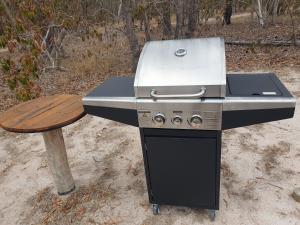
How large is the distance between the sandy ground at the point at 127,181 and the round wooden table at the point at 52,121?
277 millimetres

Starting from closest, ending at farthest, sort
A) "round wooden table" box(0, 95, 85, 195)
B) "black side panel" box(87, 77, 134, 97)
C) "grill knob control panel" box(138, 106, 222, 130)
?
"grill knob control panel" box(138, 106, 222, 130) < "black side panel" box(87, 77, 134, 97) < "round wooden table" box(0, 95, 85, 195)

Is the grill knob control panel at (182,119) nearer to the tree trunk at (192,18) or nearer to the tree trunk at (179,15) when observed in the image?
the tree trunk at (179,15)

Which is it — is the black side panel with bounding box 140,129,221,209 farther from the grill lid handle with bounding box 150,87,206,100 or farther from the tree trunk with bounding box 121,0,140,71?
the tree trunk with bounding box 121,0,140,71

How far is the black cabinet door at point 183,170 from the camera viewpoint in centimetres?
197

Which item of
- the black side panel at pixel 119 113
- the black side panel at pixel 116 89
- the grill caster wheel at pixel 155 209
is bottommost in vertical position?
the grill caster wheel at pixel 155 209

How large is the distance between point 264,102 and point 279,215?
4.02ft

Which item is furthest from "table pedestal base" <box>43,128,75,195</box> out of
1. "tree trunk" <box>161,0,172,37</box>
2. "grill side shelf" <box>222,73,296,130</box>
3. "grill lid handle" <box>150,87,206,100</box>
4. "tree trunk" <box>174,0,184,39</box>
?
"tree trunk" <box>161,0,172,37</box>

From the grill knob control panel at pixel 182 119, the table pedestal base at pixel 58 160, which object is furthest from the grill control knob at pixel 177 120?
the table pedestal base at pixel 58 160

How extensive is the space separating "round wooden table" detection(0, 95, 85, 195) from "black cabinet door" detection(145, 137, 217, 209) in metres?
0.76

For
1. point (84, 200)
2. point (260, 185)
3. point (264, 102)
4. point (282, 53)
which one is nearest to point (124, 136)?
point (84, 200)

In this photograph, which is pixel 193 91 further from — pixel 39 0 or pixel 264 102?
pixel 39 0

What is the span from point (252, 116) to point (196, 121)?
1.15ft

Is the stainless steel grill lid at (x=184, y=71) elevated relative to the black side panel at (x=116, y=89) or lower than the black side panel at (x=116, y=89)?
elevated

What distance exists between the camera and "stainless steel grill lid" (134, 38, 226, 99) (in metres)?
1.70
